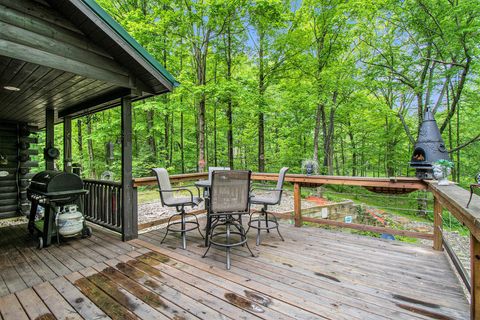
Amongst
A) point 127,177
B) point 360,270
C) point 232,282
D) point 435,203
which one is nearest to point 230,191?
point 232,282

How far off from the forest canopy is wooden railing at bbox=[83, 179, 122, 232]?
4.00 m

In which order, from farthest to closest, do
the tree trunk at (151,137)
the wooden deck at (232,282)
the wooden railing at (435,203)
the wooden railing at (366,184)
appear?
the tree trunk at (151,137), the wooden railing at (366,184), the wooden deck at (232,282), the wooden railing at (435,203)

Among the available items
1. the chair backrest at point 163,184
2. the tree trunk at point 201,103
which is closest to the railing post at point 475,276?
the chair backrest at point 163,184

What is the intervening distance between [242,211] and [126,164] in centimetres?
195

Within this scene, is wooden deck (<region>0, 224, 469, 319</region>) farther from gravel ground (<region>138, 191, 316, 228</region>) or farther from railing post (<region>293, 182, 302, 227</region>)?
gravel ground (<region>138, 191, 316, 228</region>)

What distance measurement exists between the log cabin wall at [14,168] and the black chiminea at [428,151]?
8055mm

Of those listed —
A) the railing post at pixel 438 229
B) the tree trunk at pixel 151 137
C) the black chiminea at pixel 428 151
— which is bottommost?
the railing post at pixel 438 229

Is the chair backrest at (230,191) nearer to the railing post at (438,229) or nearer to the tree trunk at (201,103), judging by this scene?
the railing post at (438,229)

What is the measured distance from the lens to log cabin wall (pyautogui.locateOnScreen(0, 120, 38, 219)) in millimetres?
5328

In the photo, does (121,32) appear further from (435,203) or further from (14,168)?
(14,168)

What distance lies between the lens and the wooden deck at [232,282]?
5.91ft

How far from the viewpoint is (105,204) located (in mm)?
3908

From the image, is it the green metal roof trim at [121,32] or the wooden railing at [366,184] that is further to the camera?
the wooden railing at [366,184]

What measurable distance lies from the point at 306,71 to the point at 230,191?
7.40m
